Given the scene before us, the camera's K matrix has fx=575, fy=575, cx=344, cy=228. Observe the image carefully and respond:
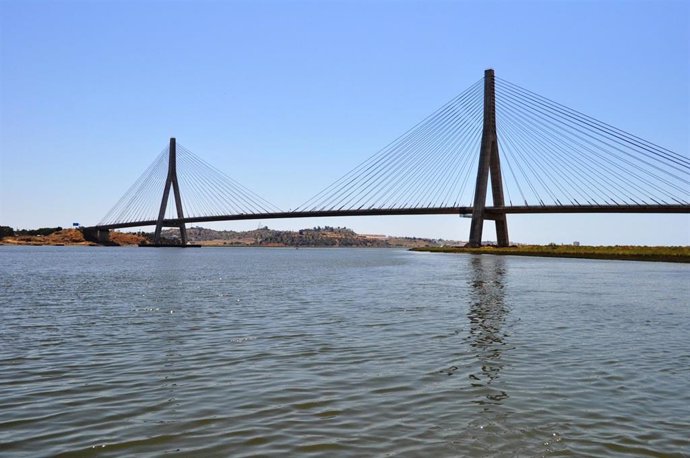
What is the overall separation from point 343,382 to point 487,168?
3098 inches

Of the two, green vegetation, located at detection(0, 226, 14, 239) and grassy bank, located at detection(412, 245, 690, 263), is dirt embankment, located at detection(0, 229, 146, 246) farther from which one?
grassy bank, located at detection(412, 245, 690, 263)

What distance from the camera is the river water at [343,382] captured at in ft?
21.5

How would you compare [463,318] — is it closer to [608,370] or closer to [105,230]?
[608,370]

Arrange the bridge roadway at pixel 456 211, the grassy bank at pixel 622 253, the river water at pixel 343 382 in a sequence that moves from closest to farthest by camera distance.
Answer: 1. the river water at pixel 343 382
2. the grassy bank at pixel 622 253
3. the bridge roadway at pixel 456 211

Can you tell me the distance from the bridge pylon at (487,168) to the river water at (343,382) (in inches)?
2605

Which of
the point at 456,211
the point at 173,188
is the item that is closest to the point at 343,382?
the point at 456,211

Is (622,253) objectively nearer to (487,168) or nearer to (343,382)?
(487,168)

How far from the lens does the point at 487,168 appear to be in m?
84.2

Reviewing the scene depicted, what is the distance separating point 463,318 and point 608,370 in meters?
7.29

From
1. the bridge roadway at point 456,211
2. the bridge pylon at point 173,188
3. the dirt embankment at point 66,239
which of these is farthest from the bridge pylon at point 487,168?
the dirt embankment at point 66,239

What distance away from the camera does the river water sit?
655cm

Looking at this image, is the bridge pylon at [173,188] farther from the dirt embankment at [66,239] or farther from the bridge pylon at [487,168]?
the bridge pylon at [487,168]

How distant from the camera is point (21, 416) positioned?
7453 mm

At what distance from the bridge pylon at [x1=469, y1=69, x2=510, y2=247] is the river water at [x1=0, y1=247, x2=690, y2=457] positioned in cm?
6617
